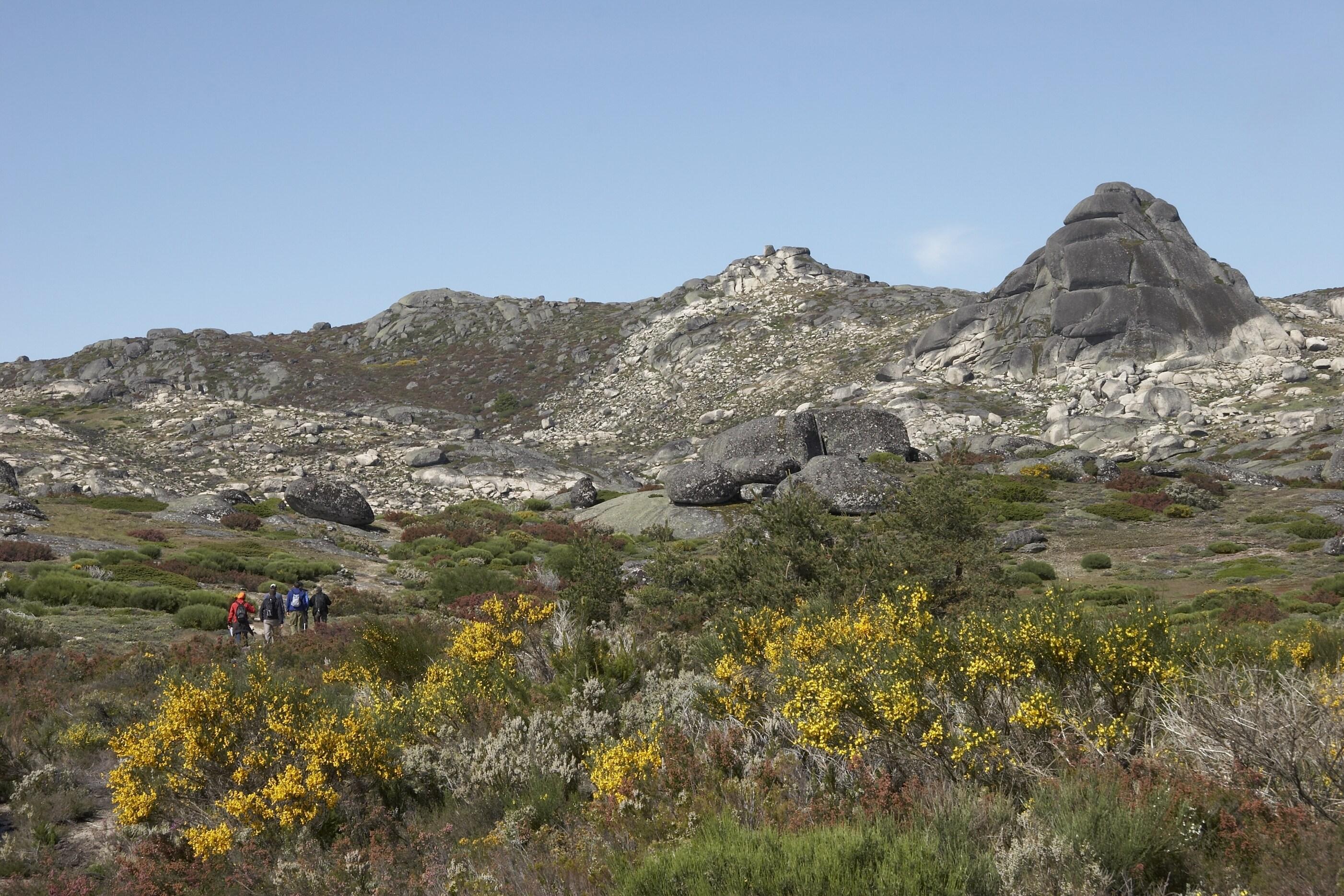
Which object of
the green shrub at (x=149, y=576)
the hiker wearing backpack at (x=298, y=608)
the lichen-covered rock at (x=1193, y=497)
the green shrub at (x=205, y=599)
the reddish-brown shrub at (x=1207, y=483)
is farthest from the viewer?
the reddish-brown shrub at (x=1207, y=483)

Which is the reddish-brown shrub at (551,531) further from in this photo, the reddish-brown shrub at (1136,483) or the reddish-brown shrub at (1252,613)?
the reddish-brown shrub at (1136,483)

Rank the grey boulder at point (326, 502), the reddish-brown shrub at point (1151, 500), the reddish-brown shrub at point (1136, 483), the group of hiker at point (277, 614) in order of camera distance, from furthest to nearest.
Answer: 1. the grey boulder at point (326, 502)
2. the reddish-brown shrub at point (1136, 483)
3. the reddish-brown shrub at point (1151, 500)
4. the group of hiker at point (277, 614)

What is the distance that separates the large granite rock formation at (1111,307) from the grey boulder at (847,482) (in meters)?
40.5

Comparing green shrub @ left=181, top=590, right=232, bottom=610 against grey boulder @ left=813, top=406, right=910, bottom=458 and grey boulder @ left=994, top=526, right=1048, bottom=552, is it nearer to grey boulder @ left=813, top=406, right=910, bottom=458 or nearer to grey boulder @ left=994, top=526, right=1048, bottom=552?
grey boulder @ left=994, top=526, right=1048, bottom=552

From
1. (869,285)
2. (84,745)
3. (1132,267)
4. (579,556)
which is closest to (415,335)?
(869,285)

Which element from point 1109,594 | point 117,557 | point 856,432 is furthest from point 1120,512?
point 117,557

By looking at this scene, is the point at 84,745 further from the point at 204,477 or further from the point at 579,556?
the point at 204,477

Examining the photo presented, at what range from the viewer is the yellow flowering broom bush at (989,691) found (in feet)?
20.3

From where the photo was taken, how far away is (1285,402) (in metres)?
62.9

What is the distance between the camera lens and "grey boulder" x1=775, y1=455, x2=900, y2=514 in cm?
3734

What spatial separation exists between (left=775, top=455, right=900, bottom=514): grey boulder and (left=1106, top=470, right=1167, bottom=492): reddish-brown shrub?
12385 millimetres

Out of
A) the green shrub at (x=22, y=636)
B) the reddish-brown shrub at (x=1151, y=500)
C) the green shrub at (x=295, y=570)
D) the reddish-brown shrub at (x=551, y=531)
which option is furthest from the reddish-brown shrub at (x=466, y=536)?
the reddish-brown shrub at (x=1151, y=500)

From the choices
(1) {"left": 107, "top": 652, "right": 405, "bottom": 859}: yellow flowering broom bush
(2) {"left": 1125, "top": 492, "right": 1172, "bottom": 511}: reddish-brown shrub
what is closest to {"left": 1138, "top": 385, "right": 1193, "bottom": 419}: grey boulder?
(2) {"left": 1125, "top": 492, "right": 1172, "bottom": 511}: reddish-brown shrub

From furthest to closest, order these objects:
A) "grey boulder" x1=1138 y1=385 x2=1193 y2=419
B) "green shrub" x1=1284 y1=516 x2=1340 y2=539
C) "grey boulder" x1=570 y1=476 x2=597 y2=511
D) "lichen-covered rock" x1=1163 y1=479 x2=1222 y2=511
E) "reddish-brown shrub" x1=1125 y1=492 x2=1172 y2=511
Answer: "grey boulder" x1=1138 y1=385 x2=1193 y2=419 < "grey boulder" x1=570 y1=476 x2=597 y2=511 < "lichen-covered rock" x1=1163 y1=479 x2=1222 y2=511 < "reddish-brown shrub" x1=1125 y1=492 x2=1172 y2=511 < "green shrub" x1=1284 y1=516 x2=1340 y2=539
